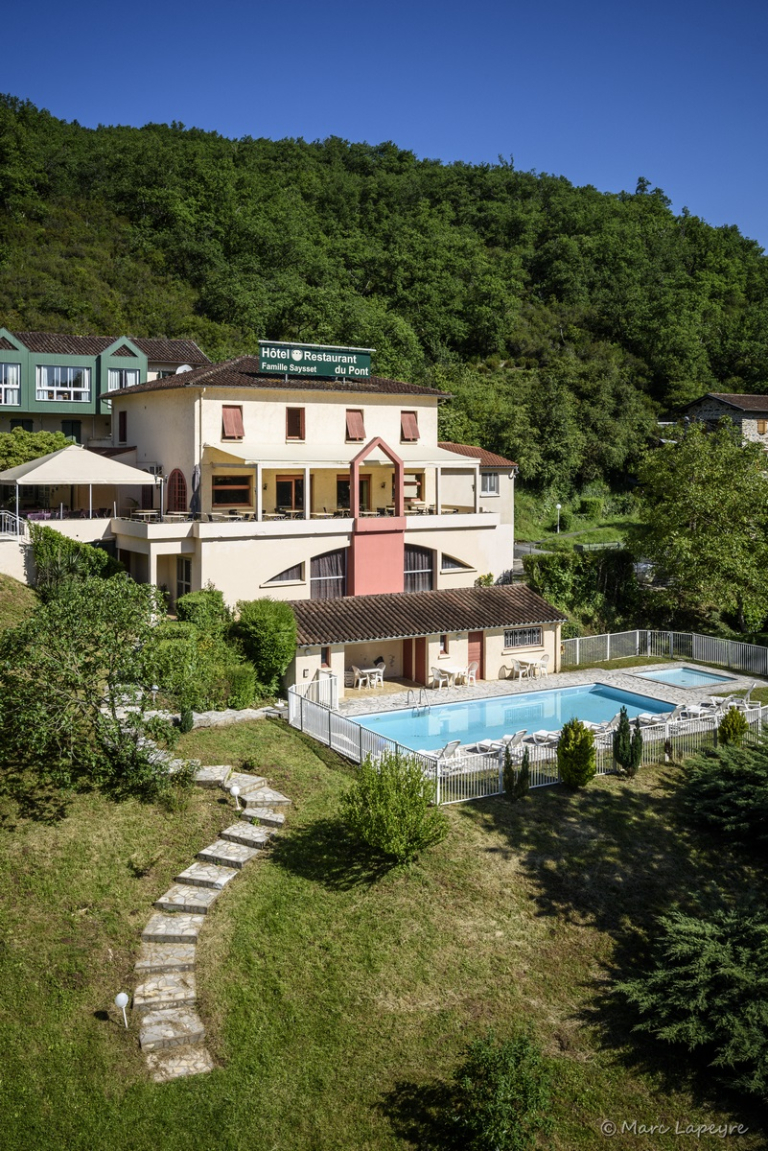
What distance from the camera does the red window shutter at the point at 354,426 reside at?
33500 mm

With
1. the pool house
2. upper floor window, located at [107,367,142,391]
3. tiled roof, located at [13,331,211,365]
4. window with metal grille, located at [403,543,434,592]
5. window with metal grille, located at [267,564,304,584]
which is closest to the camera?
the pool house

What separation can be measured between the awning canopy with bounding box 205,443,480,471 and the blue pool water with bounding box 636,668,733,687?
962 centimetres

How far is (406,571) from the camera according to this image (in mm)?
32594

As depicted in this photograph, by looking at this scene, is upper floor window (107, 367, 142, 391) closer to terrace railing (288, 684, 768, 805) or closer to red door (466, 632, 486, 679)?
red door (466, 632, 486, 679)

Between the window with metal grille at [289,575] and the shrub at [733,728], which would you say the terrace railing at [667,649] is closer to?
the shrub at [733,728]

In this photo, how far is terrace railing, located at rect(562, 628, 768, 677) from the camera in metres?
32.3

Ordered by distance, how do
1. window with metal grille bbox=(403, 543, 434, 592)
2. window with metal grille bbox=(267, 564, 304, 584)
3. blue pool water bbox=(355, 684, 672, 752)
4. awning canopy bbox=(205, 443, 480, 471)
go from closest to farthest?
blue pool water bbox=(355, 684, 672, 752), window with metal grille bbox=(267, 564, 304, 584), awning canopy bbox=(205, 443, 480, 471), window with metal grille bbox=(403, 543, 434, 592)

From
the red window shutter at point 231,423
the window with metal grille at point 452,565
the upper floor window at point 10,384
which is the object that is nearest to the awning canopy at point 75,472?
the red window shutter at point 231,423

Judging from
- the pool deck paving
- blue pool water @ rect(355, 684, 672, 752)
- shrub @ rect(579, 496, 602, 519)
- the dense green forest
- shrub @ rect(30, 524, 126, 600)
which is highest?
the dense green forest

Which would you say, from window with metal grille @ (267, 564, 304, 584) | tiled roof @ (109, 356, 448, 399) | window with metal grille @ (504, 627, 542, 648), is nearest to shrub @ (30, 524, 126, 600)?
window with metal grille @ (267, 564, 304, 584)

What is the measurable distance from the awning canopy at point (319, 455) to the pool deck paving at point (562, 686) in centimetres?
766

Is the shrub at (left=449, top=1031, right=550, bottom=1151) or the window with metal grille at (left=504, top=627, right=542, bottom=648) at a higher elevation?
the window with metal grille at (left=504, top=627, right=542, bottom=648)

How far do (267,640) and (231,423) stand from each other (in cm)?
839

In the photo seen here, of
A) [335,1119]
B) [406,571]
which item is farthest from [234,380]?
[335,1119]
